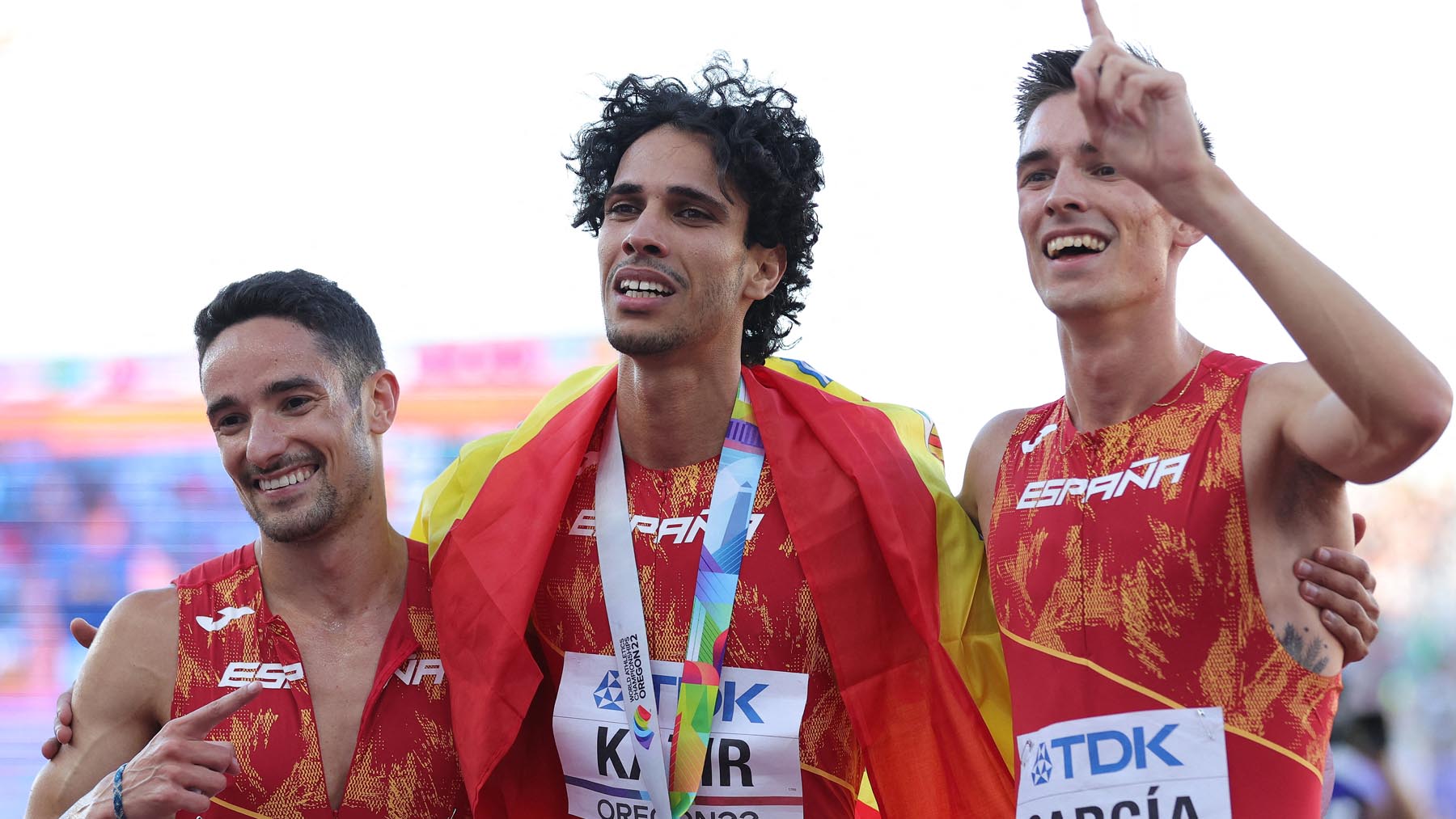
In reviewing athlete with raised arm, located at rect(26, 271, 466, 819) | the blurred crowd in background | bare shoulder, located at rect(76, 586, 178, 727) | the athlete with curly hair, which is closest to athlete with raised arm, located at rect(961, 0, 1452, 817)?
the athlete with curly hair

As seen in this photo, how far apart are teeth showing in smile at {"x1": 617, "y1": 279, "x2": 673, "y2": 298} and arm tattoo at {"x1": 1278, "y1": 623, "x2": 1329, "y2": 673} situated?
195cm

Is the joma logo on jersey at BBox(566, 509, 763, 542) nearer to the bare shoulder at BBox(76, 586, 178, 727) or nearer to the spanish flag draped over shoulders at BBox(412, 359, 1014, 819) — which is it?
the spanish flag draped over shoulders at BBox(412, 359, 1014, 819)

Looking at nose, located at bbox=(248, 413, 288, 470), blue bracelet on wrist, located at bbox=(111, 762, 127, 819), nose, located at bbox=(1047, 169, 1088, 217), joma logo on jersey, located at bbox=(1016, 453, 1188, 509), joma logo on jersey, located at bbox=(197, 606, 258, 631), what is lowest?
blue bracelet on wrist, located at bbox=(111, 762, 127, 819)

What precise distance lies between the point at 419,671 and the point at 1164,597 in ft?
6.53

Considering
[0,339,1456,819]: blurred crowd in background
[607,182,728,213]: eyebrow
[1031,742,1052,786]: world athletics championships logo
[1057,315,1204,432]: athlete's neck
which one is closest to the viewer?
[1031,742,1052,786]: world athletics championships logo

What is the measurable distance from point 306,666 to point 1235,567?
2.42m

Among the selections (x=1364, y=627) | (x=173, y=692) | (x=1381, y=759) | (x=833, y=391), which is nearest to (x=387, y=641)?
(x=173, y=692)

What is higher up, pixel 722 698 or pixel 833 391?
pixel 833 391

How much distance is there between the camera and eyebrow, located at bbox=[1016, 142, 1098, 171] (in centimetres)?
322

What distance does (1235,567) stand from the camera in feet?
9.28

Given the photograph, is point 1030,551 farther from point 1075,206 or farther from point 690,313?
point 690,313

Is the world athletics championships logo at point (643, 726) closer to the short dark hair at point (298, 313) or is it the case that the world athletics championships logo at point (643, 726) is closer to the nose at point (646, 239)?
the short dark hair at point (298, 313)

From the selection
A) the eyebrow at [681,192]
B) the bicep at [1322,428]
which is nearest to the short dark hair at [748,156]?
the eyebrow at [681,192]

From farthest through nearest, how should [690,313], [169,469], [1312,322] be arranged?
[169,469], [690,313], [1312,322]
